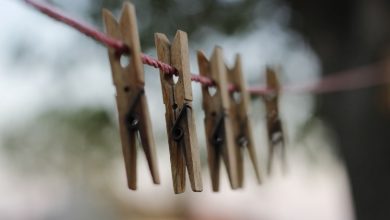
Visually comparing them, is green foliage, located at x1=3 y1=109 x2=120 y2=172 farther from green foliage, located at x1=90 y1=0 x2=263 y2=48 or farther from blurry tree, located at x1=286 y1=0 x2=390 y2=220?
blurry tree, located at x1=286 y1=0 x2=390 y2=220

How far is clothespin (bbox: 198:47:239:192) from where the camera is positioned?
0.77 metres

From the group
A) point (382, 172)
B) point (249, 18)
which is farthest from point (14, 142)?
point (382, 172)

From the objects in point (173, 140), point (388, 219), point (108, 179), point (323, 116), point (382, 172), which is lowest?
point (173, 140)

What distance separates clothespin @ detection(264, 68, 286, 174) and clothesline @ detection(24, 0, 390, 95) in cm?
1

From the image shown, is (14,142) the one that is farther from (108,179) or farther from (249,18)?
(249,18)

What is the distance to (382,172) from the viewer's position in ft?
6.37

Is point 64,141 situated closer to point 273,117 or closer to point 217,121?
point 273,117

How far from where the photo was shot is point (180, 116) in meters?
0.63

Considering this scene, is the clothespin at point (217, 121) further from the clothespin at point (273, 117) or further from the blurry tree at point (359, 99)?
the blurry tree at point (359, 99)

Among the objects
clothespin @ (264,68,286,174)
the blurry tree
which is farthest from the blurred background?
clothespin @ (264,68,286,174)

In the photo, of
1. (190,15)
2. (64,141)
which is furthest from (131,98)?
(64,141)

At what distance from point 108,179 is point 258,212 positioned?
1644mm

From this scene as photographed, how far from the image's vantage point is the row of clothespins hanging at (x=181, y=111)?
0.56 metres

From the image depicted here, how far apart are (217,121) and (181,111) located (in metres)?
0.15
